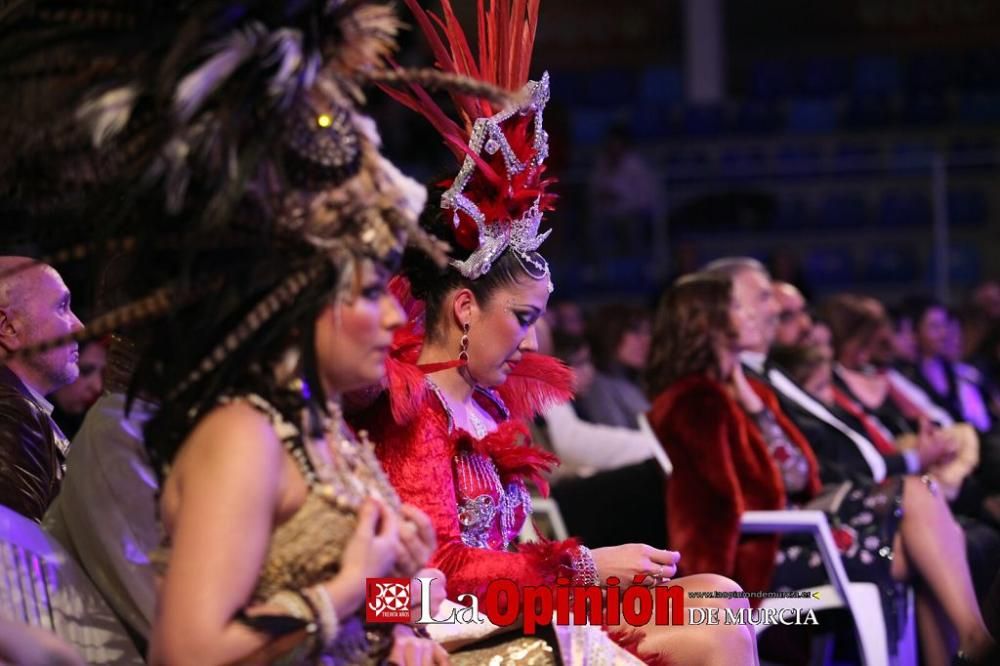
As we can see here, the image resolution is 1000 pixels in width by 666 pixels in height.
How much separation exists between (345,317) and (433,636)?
72cm

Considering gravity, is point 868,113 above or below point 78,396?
above

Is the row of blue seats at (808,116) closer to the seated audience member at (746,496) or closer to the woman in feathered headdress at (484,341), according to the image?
the seated audience member at (746,496)

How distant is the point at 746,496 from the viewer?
4.56 metres

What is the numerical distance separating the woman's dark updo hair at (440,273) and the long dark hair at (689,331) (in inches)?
68.5

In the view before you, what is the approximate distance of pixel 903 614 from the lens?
4344mm

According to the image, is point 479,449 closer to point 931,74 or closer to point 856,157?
point 856,157

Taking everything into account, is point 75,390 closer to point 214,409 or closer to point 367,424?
point 367,424

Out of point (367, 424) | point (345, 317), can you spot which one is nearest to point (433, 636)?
point (367, 424)

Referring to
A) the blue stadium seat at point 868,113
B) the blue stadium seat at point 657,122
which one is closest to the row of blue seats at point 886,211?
the blue stadium seat at point 868,113

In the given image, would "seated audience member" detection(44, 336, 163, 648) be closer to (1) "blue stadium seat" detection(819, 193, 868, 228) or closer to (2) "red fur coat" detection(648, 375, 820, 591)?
(2) "red fur coat" detection(648, 375, 820, 591)

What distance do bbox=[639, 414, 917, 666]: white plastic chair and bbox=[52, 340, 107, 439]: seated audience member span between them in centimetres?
178

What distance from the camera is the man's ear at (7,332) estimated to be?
3.11m

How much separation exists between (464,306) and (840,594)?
1.96 m

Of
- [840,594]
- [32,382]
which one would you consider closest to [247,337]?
[32,382]
